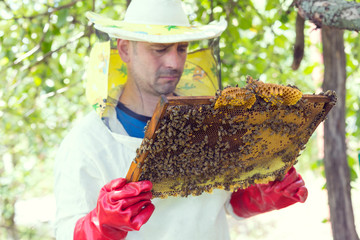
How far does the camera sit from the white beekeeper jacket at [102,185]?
1723 millimetres

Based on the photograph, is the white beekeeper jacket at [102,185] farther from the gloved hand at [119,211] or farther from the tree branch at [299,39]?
the tree branch at [299,39]

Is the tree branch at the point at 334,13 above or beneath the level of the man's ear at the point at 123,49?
above

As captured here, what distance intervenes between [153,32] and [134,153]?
59cm

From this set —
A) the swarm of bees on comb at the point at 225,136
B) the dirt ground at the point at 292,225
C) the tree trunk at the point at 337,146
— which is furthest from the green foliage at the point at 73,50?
the dirt ground at the point at 292,225

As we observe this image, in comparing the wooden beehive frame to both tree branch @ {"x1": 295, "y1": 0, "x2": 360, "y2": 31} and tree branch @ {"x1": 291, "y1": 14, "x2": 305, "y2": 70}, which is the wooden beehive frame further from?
tree branch @ {"x1": 291, "y1": 14, "x2": 305, "y2": 70}

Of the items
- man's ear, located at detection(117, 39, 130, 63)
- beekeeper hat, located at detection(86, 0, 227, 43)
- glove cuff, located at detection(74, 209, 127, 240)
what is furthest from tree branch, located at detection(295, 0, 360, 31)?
glove cuff, located at detection(74, 209, 127, 240)

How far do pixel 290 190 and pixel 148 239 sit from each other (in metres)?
0.79

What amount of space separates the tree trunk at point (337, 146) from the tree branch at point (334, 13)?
79 centimetres

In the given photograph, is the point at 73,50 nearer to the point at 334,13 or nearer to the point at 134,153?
the point at 134,153

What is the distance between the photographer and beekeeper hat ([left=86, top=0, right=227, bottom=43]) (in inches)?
69.6

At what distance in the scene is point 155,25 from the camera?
1927 mm

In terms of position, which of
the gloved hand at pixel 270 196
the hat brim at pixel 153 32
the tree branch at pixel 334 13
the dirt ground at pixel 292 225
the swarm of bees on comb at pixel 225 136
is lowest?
the dirt ground at pixel 292 225

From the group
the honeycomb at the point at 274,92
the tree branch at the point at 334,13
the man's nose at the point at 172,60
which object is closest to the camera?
the honeycomb at the point at 274,92

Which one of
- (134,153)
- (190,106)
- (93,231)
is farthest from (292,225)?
(190,106)
